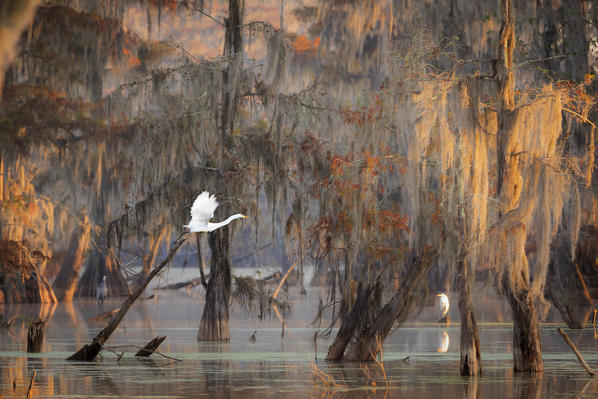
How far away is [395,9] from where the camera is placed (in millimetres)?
36594

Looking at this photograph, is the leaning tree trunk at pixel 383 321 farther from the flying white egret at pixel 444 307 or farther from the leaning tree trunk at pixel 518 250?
the flying white egret at pixel 444 307

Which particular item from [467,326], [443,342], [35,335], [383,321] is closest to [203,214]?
[383,321]

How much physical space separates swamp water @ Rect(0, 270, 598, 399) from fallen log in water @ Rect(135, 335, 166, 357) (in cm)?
17

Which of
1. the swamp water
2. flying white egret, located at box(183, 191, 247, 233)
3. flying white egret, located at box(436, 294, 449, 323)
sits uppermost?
flying white egret, located at box(183, 191, 247, 233)

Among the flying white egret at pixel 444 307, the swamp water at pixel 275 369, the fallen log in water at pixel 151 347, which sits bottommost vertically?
the swamp water at pixel 275 369

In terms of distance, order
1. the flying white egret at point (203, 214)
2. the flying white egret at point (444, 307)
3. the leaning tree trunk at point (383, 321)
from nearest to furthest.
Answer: the leaning tree trunk at point (383, 321), the flying white egret at point (203, 214), the flying white egret at point (444, 307)

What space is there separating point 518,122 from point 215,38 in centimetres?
7984

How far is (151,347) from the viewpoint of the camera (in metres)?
18.0

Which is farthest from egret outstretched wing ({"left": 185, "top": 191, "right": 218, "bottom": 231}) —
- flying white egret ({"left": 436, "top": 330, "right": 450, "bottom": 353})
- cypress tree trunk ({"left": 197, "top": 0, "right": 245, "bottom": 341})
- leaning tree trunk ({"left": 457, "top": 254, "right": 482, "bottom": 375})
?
flying white egret ({"left": 436, "top": 330, "right": 450, "bottom": 353})

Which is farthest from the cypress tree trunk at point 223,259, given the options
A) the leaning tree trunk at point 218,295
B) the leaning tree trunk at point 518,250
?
the leaning tree trunk at point 518,250

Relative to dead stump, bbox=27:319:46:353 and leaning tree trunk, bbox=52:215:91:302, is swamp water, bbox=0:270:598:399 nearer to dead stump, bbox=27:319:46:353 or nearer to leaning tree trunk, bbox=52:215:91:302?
dead stump, bbox=27:319:46:353

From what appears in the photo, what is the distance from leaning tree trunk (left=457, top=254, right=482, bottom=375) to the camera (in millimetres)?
14617

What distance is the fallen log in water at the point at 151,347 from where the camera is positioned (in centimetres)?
1780

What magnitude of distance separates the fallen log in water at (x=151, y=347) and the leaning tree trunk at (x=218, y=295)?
412 centimetres
